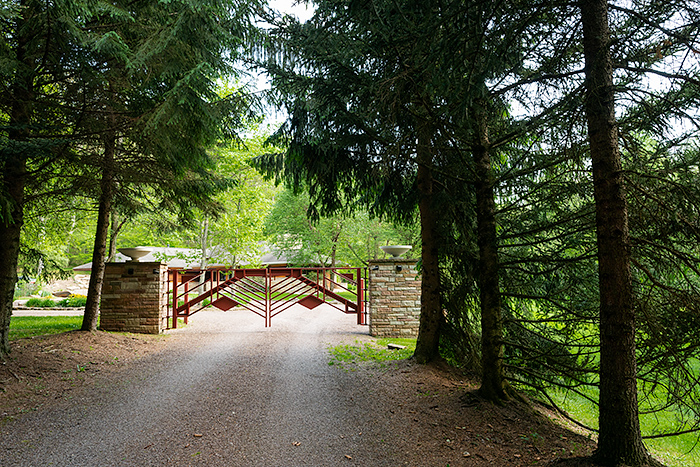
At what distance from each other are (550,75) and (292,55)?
350 centimetres

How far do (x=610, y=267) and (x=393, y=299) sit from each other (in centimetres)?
598

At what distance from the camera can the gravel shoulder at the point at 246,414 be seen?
343cm

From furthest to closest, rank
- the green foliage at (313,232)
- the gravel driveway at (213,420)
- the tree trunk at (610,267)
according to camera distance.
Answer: the green foliage at (313,232), the gravel driveway at (213,420), the tree trunk at (610,267)

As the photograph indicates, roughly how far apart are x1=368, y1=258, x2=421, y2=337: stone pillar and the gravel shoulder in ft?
7.10

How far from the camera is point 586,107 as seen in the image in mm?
3127

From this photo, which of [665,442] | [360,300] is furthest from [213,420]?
[360,300]

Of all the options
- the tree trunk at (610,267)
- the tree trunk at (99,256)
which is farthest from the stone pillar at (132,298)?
the tree trunk at (610,267)

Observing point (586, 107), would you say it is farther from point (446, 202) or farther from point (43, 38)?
point (43, 38)

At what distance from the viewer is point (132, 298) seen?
8.73m

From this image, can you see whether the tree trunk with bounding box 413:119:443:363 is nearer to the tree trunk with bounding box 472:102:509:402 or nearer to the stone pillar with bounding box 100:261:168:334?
the tree trunk with bounding box 472:102:509:402

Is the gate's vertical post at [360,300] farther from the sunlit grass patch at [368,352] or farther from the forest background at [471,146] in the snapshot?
the forest background at [471,146]

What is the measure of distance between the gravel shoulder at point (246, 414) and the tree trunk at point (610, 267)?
611 mm

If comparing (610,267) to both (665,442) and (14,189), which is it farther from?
(14,189)

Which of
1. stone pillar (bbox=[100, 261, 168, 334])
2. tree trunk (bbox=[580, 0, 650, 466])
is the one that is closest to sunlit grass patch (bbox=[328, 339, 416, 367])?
tree trunk (bbox=[580, 0, 650, 466])
